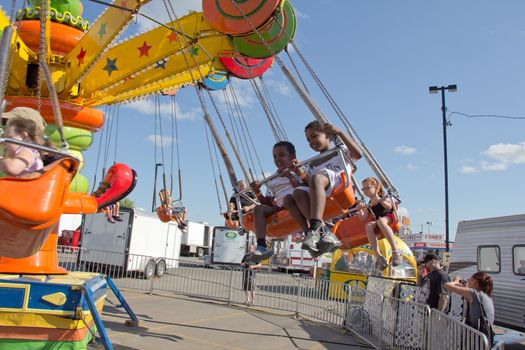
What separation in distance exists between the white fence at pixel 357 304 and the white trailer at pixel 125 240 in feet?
0.19

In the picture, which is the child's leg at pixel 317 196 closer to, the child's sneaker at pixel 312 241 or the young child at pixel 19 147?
the child's sneaker at pixel 312 241

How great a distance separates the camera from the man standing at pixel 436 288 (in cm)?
660

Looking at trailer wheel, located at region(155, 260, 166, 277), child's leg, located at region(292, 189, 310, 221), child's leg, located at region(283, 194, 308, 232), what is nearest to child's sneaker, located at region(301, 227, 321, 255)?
child's leg, located at region(292, 189, 310, 221)

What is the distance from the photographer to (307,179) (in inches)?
185

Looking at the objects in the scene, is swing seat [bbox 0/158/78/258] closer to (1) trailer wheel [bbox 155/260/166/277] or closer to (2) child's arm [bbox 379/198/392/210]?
(2) child's arm [bbox 379/198/392/210]

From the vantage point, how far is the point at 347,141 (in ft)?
14.9

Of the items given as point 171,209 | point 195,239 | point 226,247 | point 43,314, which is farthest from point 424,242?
point 43,314

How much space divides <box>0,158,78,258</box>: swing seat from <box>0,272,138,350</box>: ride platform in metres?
1.52

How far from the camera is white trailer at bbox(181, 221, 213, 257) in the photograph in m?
32.9

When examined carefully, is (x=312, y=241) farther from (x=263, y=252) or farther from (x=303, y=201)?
(x=263, y=252)

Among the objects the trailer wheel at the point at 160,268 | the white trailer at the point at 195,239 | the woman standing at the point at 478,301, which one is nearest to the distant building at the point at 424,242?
the white trailer at the point at 195,239

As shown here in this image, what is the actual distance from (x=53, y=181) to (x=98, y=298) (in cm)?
288

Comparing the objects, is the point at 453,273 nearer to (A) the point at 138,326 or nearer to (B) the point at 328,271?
(B) the point at 328,271

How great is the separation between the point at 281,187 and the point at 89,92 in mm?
4300
